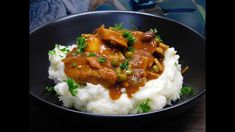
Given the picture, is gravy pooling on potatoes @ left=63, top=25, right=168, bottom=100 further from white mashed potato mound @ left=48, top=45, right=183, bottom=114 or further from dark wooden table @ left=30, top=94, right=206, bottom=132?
dark wooden table @ left=30, top=94, right=206, bottom=132

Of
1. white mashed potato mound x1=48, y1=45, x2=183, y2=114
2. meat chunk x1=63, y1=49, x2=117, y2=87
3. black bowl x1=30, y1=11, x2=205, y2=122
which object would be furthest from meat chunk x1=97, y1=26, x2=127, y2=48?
black bowl x1=30, y1=11, x2=205, y2=122

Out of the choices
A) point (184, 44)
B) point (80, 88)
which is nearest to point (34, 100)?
point (80, 88)

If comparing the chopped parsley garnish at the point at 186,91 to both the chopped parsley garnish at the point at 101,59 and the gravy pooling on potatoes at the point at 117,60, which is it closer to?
the gravy pooling on potatoes at the point at 117,60

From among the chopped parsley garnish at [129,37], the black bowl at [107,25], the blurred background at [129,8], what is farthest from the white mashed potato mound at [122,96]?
the blurred background at [129,8]

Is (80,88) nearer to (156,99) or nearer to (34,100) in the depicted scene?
(34,100)

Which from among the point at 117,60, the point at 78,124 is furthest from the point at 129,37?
the point at 78,124
